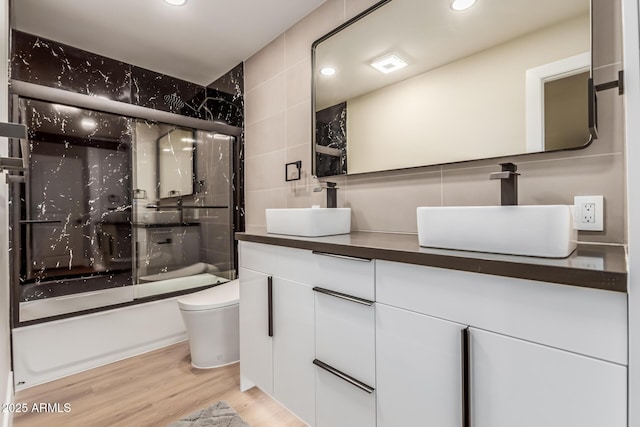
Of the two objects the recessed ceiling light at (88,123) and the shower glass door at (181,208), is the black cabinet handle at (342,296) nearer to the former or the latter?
the shower glass door at (181,208)

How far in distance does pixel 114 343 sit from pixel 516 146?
2.69m

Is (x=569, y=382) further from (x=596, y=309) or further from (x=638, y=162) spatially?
(x=638, y=162)

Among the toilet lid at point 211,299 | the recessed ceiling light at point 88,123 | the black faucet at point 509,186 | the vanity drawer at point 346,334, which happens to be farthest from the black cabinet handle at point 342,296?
the recessed ceiling light at point 88,123

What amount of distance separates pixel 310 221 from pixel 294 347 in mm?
579

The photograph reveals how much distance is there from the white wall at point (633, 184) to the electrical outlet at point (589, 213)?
0.45 metres

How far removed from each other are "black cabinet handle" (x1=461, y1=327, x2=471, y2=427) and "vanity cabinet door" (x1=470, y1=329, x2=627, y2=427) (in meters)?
0.01

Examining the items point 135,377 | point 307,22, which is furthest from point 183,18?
point 135,377

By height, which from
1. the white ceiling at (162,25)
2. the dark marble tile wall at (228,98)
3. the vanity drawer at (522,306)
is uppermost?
the white ceiling at (162,25)

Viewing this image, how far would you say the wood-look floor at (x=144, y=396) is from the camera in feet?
5.07

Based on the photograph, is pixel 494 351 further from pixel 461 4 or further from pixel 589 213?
pixel 461 4

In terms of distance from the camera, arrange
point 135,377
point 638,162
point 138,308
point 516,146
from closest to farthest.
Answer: point 638,162, point 516,146, point 135,377, point 138,308

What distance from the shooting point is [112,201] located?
8.27ft

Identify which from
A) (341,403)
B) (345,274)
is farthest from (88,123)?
(341,403)

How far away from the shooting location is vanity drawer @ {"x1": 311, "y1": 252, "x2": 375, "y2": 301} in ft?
3.53
